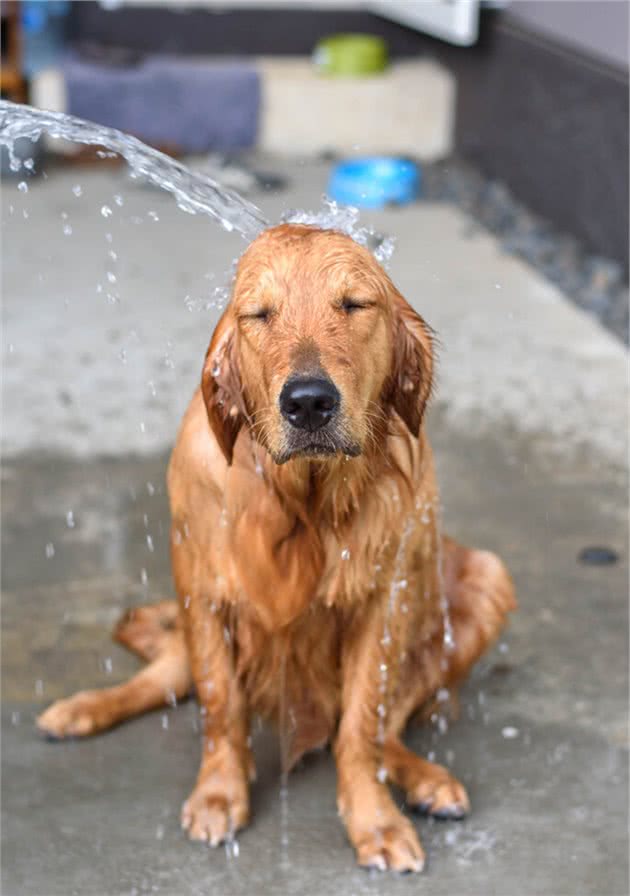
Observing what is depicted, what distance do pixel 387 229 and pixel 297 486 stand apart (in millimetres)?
4777

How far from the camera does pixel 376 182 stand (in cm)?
762

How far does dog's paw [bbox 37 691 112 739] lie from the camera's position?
3123 mm

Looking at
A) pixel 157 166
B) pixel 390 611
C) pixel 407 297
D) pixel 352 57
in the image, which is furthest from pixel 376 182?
pixel 390 611

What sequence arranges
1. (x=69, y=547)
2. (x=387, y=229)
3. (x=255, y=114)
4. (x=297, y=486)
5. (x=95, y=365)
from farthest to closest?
(x=255, y=114) → (x=387, y=229) → (x=95, y=365) → (x=69, y=547) → (x=297, y=486)

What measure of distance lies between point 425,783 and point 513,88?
562 cm

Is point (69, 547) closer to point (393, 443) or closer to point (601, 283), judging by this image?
point (393, 443)

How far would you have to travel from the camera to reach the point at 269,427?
94.3 inches

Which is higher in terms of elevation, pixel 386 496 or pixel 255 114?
pixel 386 496

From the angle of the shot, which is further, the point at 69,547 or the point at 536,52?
the point at 536,52

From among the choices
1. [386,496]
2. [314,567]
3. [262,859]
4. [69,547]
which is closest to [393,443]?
[386,496]

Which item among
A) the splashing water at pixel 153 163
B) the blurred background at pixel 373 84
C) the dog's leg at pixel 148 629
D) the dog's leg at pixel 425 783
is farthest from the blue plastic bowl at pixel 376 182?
the dog's leg at pixel 425 783

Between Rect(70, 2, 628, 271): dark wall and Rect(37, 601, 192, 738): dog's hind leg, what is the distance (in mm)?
3899

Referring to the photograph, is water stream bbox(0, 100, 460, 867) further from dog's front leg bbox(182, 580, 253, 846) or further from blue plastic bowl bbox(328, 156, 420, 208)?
blue plastic bowl bbox(328, 156, 420, 208)

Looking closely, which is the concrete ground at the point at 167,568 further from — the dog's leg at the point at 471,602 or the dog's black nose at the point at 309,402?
the dog's black nose at the point at 309,402
